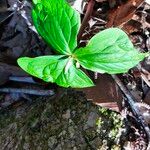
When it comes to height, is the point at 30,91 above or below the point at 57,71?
below

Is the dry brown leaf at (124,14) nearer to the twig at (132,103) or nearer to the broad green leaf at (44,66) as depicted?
the twig at (132,103)

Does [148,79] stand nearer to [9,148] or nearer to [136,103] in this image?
[136,103]

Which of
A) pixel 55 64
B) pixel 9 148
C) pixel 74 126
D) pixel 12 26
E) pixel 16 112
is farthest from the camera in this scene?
pixel 12 26

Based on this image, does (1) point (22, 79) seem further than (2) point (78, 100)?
Yes

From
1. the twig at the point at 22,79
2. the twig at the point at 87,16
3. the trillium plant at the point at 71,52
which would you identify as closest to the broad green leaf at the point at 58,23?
the trillium plant at the point at 71,52

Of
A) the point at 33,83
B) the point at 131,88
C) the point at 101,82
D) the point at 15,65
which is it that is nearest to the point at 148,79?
the point at 131,88

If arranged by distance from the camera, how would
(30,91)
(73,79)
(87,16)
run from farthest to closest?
(30,91), (87,16), (73,79)

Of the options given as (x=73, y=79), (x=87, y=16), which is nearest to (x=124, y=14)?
(x=87, y=16)

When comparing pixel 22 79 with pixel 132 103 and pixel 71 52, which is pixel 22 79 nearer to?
pixel 71 52
